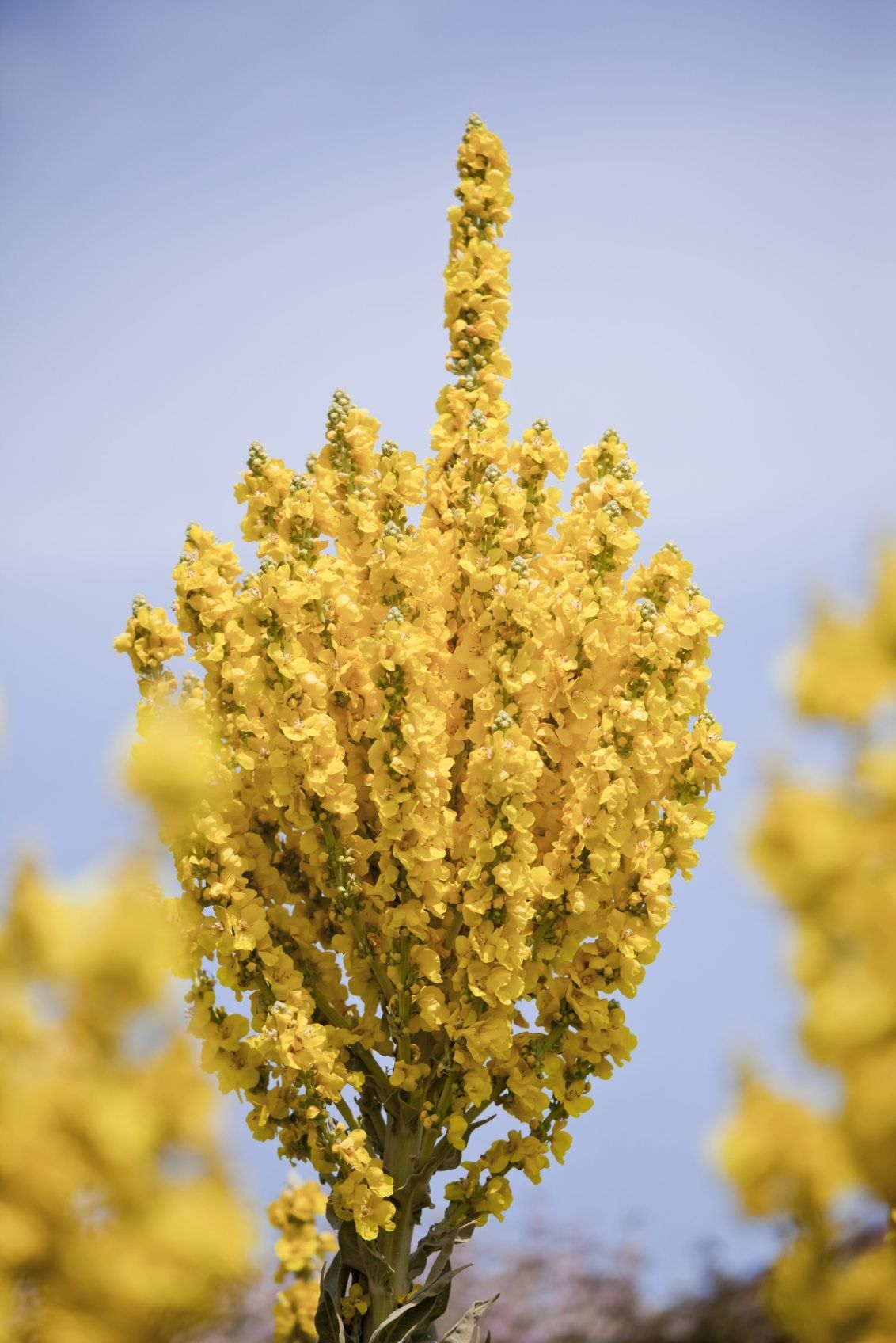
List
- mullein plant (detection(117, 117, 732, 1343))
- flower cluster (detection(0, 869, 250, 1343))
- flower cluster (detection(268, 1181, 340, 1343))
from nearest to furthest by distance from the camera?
flower cluster (detection(0, 869, 250, 1343)), mullein plant (detection(117, 117, 732, 1343)), flower cluster (detection(268, 1181, 340, 1343))

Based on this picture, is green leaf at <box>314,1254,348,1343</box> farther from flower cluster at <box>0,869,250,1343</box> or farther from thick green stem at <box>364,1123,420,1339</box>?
flower cluster at <box>0,869,250,1343</box>

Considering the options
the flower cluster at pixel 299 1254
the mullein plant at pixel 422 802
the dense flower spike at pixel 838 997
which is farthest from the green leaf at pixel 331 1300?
the dense flower spike at pixel 838 997

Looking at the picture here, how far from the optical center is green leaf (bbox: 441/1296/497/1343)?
2.15 meters

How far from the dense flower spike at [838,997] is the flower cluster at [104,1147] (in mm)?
395

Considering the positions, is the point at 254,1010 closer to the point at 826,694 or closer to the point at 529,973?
the point at 529,973

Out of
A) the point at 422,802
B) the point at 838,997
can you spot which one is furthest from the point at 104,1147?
the point at 422,802

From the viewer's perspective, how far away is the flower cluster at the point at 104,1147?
935mm

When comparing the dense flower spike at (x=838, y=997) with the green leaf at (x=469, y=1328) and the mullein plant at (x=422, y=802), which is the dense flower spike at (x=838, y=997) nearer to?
the mullein plant at (x=422, y=802)

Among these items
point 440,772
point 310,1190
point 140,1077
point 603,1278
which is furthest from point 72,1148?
point 603,1278

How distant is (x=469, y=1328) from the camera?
2160 mm

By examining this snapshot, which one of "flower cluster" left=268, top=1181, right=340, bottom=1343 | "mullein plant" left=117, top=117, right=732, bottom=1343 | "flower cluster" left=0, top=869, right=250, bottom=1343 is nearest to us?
"flower cluster" left=0, top=869, right=250, bottom=1343

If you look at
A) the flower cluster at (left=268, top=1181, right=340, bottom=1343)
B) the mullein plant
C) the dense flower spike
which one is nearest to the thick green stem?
the mullein plant

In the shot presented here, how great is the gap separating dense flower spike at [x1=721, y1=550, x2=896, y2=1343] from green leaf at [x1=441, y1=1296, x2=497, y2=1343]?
1.18 m

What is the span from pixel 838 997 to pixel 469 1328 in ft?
4.71
